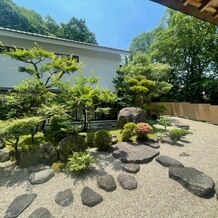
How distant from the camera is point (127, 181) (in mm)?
5688

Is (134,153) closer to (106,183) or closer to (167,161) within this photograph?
(167,161)

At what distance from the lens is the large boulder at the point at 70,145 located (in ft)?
23.1

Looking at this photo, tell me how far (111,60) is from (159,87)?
391 centimetres

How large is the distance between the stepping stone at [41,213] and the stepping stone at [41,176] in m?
1.23

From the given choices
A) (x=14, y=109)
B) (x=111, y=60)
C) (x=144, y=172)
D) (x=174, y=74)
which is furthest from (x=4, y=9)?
(x=144, y=172)

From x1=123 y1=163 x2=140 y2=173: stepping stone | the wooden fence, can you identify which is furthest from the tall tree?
x1=123 y1=163 x2=140 y2=173: stepping stone

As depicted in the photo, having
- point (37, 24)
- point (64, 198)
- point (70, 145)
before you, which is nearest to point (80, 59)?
point (70, 145)

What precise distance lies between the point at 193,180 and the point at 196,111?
12195 mm

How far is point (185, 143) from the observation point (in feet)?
29.5

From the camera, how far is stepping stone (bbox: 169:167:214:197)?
16.8 feet

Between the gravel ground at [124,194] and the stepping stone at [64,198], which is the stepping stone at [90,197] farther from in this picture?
the stepping stone at [64,198]

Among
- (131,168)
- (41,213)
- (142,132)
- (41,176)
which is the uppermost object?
(142,132)

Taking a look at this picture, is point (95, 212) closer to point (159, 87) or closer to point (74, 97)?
point (74, 97)

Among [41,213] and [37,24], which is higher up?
[37,24]
